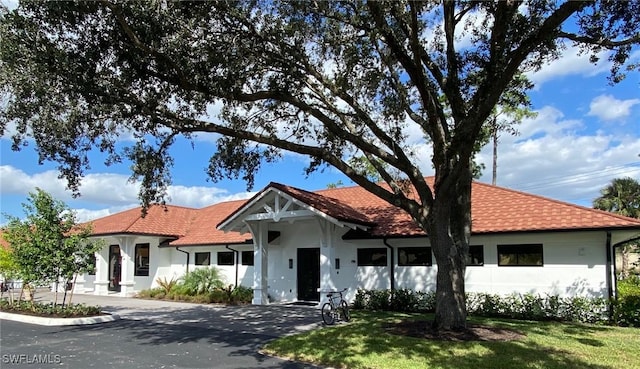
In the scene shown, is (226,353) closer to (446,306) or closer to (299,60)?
(446,306)

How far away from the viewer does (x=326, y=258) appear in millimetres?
17578

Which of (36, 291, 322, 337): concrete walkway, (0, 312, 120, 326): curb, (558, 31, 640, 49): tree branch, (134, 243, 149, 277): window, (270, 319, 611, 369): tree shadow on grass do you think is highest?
(558, 31, 640, 49): tree branch

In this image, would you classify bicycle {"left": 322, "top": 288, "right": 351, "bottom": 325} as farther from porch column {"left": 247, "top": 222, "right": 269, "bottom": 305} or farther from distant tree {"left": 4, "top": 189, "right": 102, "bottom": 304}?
distant tree {"left": 4, "top": 189, "right": 102, "bottom": 304}

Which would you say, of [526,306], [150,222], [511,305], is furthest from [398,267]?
[150,222]

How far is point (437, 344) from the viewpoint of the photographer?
32.6ft

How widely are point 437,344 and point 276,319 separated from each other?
6418 millimetres

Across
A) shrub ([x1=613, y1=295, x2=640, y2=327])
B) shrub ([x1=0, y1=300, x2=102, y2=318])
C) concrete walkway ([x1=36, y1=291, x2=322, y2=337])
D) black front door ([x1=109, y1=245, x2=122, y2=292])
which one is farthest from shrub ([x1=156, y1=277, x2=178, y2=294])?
shrub ([x1=613, y1=295, x2=640, y2=327])

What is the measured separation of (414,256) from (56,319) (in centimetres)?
1160

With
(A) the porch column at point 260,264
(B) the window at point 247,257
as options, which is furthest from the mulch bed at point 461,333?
(B) the window at point 247,257

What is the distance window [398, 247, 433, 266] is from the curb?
9798mm

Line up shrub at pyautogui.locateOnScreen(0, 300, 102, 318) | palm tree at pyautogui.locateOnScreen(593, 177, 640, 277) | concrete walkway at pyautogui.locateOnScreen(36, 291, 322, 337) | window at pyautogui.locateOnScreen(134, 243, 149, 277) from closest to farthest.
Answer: concrete walkway at pyautogui.locateOnScreen(36, 291, 322, 337), shrub at pyautogui.locateOnScreen(0, 300, 102, 318), window at pyautogui.locateOnScreen(134, 243, 149, 277), palm tree at pyautogui.locateOnScreen(593, 177, 640, 277)

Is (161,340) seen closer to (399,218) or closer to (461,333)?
(461,333)

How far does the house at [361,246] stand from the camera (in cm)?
1444

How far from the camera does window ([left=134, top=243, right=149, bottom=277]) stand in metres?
26.1
